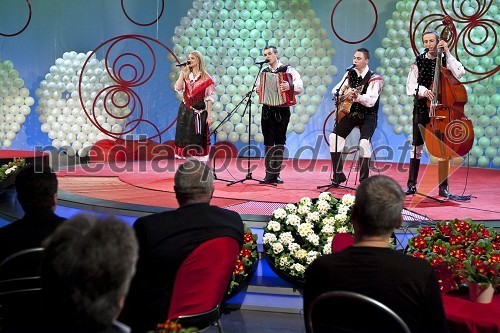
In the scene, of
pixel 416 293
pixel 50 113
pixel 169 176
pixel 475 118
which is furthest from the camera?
pixel 50 113

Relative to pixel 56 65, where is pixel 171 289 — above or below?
below

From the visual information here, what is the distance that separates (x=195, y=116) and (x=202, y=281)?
4.29m

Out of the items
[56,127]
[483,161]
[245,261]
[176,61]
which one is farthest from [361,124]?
[56,127]

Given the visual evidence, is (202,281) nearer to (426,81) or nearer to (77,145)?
(426,81)

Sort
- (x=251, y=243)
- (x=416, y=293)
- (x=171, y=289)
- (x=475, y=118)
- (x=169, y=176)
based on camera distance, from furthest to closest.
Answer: (x=475, y=118)
(x=169, y=176)
(x=251, y=243)
(x=171, y=289)
(x=416, y=293)

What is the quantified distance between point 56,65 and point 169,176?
3.15 m

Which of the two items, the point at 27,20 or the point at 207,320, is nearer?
the point at 207,320

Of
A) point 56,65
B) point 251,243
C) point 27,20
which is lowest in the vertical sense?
point 251,243

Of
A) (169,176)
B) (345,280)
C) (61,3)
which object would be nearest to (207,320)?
(345,280)

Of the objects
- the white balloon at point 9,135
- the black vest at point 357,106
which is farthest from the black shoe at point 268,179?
the white balloon at point 9,135

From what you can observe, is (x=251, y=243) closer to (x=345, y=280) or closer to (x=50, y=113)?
(x=345, y=280)

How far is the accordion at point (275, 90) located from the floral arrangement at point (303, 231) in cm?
242

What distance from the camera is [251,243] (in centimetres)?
467

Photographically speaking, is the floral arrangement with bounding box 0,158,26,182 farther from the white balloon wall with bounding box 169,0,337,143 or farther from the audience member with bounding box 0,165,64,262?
the audience member with bounding box 0,165,64,262
